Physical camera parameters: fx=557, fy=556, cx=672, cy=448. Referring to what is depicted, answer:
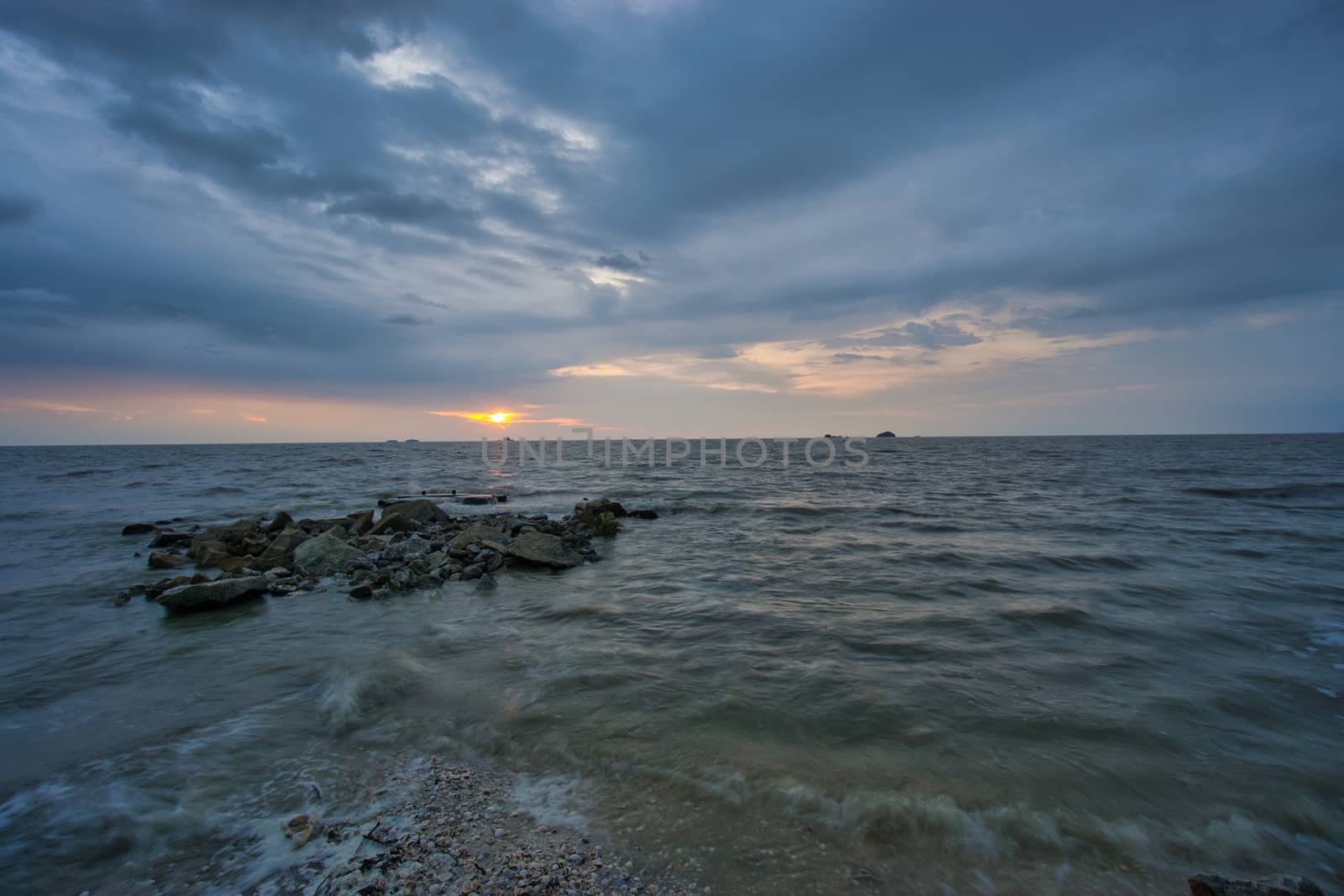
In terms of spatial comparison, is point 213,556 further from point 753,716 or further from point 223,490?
point 223,490

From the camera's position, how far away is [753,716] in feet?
20.6

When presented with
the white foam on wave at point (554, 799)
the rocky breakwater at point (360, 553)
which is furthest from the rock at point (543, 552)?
the white foam on wave at point (554, 799)

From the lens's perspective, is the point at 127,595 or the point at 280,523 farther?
the point at 280,523

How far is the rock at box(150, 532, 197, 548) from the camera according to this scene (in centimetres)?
1703

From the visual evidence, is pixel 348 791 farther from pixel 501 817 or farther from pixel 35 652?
pixel 35 652

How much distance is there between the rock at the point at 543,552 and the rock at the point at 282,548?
223 inches

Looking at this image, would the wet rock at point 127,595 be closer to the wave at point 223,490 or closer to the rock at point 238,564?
the rock at point 238,564

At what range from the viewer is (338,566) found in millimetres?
13820

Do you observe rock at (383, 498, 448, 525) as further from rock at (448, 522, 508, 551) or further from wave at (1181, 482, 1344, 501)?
wave at (1181, 482, 1344, 501)

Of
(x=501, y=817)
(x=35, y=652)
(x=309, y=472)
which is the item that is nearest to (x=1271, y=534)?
(x=501, y=817)

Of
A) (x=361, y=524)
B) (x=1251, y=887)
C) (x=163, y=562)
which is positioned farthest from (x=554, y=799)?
(x=361, y=524)

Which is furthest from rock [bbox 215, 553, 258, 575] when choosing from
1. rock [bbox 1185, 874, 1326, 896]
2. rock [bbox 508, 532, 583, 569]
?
rock [bbox 1185, 874, 1326, 896]

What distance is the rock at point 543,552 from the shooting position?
47.7ft

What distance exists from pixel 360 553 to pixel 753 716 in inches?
492
